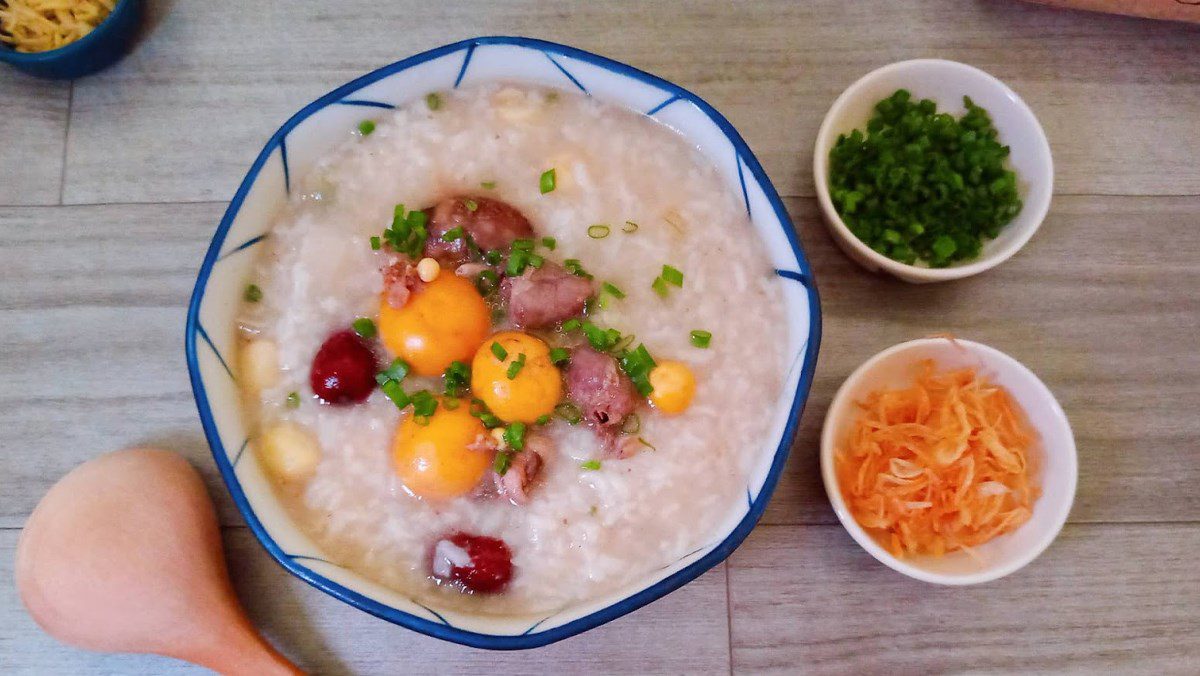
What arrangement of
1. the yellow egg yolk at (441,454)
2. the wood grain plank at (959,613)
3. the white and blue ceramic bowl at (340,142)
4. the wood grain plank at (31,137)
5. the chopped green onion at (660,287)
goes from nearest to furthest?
the white and blue ceramic bowl at (340,142) → the yellow egg yolk at (441,454) → the chopped green onion at (660,287) → the wood grain plank at (959,613) → the wood grain plank at (31,137)

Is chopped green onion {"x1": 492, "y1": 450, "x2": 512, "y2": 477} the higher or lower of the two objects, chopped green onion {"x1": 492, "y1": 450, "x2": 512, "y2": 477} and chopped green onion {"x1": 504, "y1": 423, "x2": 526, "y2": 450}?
the lower

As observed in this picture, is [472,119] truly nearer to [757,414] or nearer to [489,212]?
[489,212]

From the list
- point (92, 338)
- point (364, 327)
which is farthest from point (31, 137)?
point (364, 327)

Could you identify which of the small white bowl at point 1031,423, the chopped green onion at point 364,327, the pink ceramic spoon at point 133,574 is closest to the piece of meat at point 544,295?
the chopped green onion at point 364,327

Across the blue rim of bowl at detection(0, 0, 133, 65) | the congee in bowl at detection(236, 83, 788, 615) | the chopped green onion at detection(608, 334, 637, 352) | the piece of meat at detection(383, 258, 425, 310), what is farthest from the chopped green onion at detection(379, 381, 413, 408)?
the blue rim of bowl at detection(0, 0, 133, 65)

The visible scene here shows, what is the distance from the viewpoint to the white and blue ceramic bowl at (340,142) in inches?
46.5

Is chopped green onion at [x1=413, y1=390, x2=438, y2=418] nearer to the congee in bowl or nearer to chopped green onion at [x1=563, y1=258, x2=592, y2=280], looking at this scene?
the congee in bowl

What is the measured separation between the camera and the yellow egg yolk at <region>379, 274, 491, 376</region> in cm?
131

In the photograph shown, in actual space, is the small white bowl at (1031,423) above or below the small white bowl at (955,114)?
below

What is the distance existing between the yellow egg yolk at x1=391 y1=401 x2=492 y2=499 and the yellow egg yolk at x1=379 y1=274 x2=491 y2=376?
76 millimetres

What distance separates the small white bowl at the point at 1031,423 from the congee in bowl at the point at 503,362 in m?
0.18

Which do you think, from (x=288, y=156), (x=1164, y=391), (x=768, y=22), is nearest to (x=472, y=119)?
(x=288, y=156)

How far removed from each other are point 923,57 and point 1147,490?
91 centimetres

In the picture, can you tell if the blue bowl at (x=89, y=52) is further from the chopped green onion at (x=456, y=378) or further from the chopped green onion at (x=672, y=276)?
the chopped green onion at (x=672, y=276)
